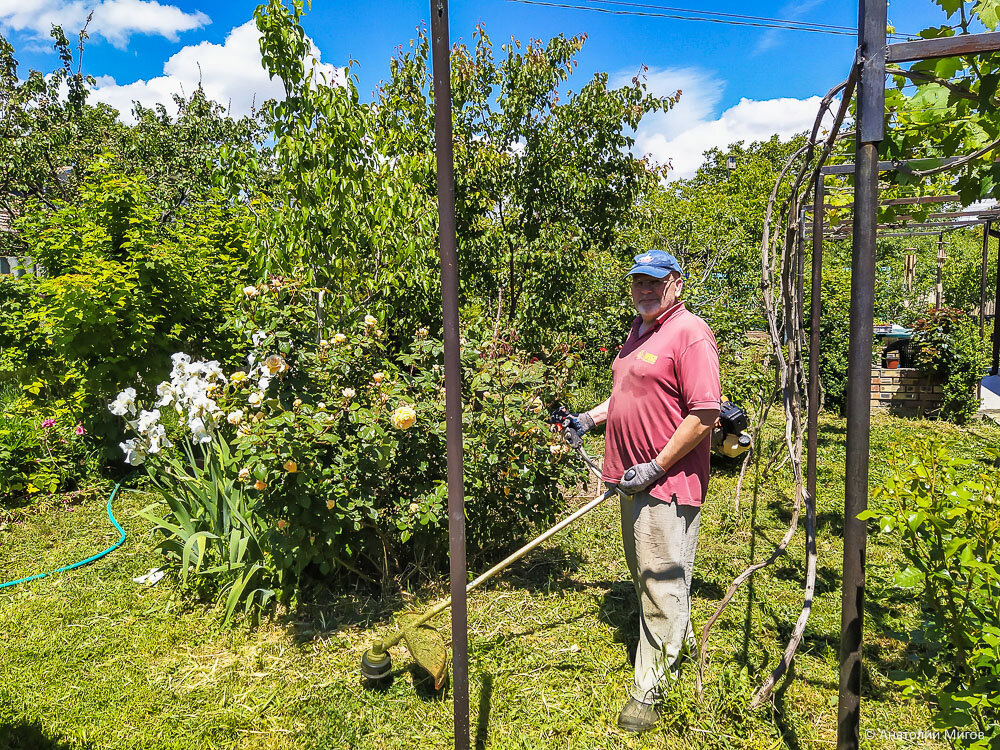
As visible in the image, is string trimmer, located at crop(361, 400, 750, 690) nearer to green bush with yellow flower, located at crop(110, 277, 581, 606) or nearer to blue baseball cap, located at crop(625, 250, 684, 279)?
green bush with yellow flower, located at crop(110, 277, 581, 606)

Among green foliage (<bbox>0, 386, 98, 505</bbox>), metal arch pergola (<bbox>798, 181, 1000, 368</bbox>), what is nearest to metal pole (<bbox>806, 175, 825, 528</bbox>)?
metal arch pergola (<bbox>798, 181, 1000, 368</bbox>)

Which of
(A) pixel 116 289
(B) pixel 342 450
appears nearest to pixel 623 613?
(B) pixel 342 450

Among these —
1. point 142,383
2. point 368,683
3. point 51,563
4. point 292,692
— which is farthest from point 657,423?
point 142,383

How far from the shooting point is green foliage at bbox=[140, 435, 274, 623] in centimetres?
316

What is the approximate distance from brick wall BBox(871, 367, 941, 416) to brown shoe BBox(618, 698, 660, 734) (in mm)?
6779

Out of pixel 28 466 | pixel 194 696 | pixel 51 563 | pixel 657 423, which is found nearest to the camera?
pixel 657 423

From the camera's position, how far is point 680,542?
8.02 ft

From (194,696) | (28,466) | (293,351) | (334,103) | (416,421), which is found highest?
(334,103)

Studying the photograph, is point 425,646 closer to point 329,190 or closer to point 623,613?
point 623,613

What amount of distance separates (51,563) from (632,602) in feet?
12.1

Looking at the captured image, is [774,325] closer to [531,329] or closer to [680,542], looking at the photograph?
[680,542]

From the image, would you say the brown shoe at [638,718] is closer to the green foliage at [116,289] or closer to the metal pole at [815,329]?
the metal pole at [815,329]

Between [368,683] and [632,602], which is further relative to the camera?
[632,602]

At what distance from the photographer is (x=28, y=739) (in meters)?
2.39
